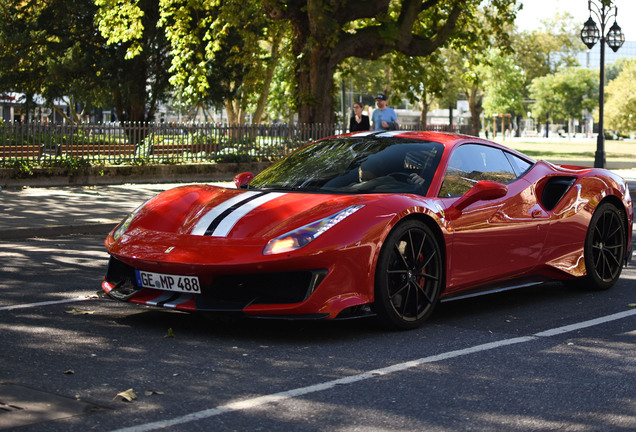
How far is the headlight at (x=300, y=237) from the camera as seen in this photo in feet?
19.2

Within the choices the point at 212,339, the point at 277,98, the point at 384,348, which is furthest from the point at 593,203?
the point at 277,98

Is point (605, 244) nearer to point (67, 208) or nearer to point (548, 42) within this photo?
point (67, 208)

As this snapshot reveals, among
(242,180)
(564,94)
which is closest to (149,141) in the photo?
(242,180)

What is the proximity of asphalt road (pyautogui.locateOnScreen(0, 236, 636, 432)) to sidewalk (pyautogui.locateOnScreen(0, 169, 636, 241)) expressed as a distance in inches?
205

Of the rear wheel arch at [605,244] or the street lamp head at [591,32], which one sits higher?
the street lamp head at [591,32]

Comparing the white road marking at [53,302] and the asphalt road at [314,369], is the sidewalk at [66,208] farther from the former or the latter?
the asphalt road at [314,369]

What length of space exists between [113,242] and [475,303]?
2974 millimetres

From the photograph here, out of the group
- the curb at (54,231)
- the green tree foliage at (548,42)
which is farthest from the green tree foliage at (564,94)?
the curb at (54,231)

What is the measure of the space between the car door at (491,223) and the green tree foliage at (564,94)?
122m

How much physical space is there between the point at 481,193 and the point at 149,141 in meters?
16.8

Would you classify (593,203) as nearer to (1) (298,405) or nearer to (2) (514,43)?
(1) (298,405)

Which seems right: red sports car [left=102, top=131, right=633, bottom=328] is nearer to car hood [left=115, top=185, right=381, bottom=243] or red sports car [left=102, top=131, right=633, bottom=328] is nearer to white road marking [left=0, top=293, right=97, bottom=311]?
car hood [left=115, top=185, right=381, bottom=243]

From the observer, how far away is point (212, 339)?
6.05 meters

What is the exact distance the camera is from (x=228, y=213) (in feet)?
20.7
